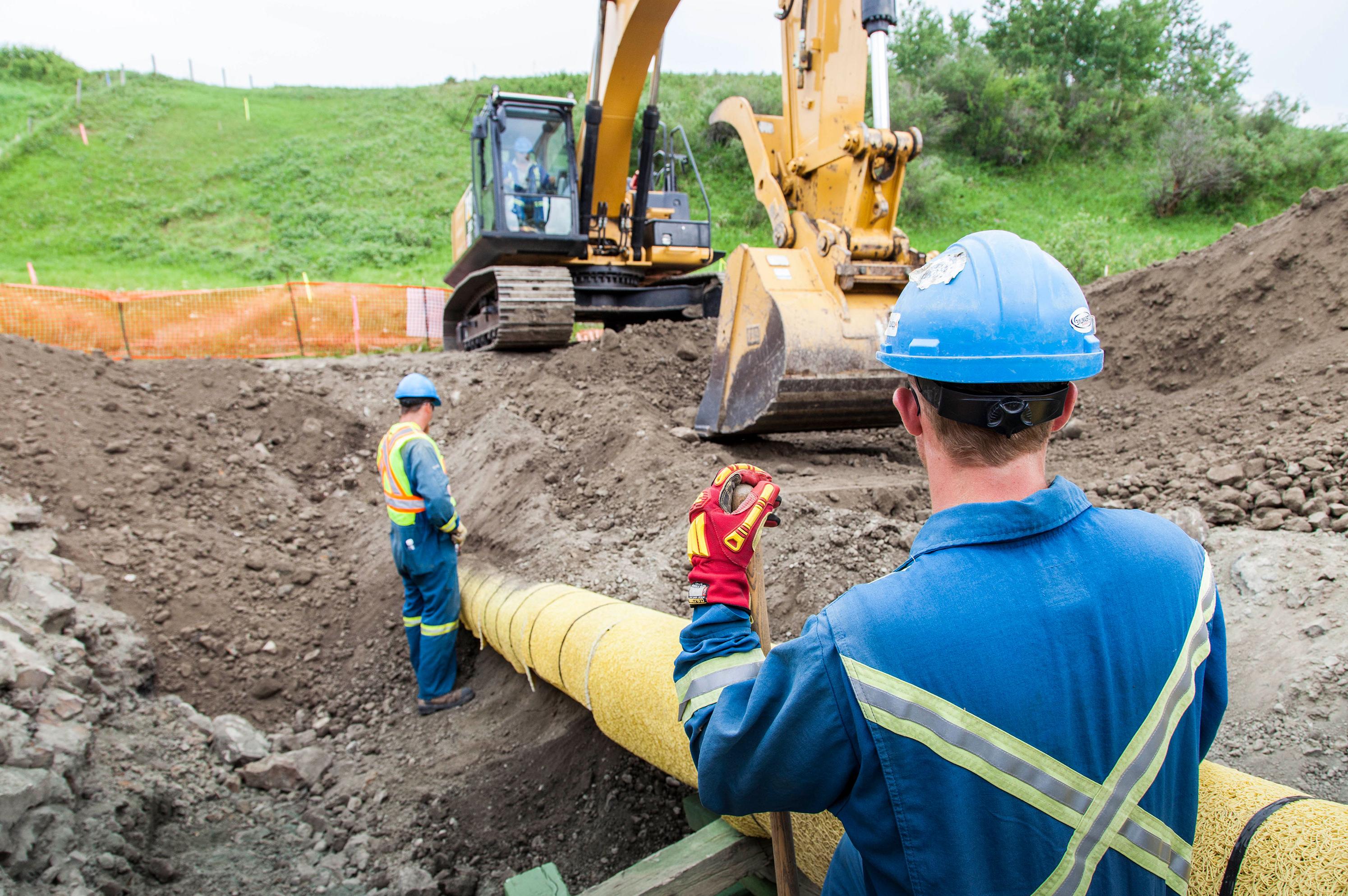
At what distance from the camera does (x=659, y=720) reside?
2.64 metres

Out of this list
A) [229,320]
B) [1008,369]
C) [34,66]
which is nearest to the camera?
[1008,369]

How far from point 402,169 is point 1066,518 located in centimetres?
3597

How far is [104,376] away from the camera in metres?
8.31

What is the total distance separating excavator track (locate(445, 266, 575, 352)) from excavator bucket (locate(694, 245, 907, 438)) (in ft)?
12.0

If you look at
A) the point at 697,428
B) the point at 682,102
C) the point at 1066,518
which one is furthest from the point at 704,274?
the point at 682,102

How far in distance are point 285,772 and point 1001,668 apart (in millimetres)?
4192

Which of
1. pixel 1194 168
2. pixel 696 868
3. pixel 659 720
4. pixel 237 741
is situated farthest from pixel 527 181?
pixel 1194 168

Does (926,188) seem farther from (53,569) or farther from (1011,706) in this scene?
(1011,706)

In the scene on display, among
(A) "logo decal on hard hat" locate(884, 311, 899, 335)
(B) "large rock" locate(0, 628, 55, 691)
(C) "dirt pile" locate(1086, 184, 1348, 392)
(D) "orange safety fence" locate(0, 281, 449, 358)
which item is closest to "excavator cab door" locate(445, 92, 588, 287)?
(D) "orange safety fence" locate(0, 281, 449, 358)

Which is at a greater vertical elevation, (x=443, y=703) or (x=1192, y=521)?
(x=1192, y=521)

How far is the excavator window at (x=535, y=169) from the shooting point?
9555 mm

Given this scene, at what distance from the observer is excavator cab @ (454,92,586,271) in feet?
31.0

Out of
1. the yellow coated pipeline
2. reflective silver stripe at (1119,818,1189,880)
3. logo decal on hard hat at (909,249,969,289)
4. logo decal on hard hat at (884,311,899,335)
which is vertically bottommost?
the yellow coated pipeline

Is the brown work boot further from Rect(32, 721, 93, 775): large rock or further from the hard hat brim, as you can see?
the hard hat brim
